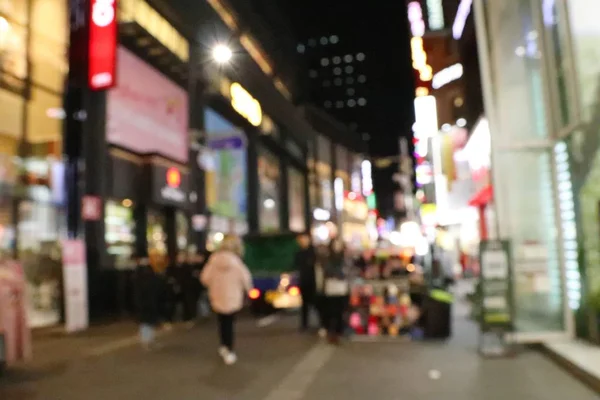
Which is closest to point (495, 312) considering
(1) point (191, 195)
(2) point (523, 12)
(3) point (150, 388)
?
(3) point (150, 388)

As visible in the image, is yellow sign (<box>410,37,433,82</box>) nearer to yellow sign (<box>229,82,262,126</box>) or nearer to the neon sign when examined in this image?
the neon sign

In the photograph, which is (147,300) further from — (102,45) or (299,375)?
(102,45)

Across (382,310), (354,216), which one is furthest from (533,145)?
(354,216)

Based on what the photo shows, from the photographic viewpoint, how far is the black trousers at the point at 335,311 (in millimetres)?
10675

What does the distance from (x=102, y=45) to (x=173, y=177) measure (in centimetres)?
547

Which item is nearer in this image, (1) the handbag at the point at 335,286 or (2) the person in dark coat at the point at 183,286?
(1) the handbag at the point at 335,286

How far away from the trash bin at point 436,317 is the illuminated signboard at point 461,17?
36.3 feet

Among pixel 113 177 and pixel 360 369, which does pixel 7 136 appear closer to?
pixel 113 177

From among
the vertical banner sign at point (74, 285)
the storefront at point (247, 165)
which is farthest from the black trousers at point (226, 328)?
the storefront at point (247, 165)

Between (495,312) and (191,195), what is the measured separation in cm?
1335

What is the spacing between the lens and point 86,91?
1544 cm

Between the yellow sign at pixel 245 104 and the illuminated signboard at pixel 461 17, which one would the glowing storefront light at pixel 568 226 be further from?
the yellow sign at pixel 245 104

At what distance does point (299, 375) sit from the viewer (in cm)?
795

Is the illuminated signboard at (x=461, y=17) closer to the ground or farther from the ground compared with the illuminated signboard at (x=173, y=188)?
farther from the ground
